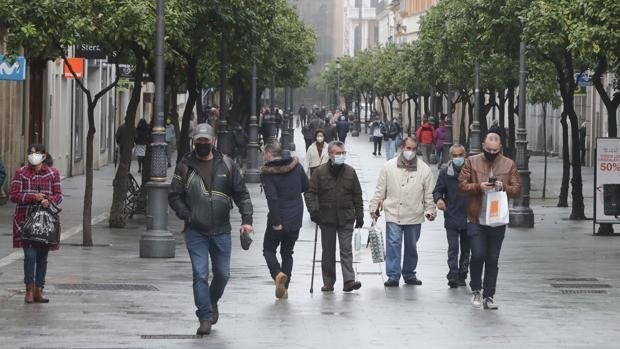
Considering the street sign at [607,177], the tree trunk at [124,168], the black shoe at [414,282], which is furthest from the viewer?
the street sign at [607,177]

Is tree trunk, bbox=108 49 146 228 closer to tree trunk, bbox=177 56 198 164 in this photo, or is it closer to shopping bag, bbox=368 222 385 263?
tree trunk, bbox=177 56 198 164

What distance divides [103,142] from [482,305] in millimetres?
36940

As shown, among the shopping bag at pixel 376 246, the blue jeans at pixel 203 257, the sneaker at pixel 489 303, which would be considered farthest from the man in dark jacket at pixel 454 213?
the blue jeans at pixel 203 257

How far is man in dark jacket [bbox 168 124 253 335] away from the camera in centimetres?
1387

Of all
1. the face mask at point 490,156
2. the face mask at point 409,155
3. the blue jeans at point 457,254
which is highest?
the face mask at point 490,156

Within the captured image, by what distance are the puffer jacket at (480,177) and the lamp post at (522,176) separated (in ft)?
43.8

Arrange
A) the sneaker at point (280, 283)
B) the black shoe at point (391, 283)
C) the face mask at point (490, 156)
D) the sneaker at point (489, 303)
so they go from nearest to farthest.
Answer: the face mask at point (490, 156), the sneaker at point (489, 303), the sneaker at point (280, 283), the black shoe at point (391, 283)

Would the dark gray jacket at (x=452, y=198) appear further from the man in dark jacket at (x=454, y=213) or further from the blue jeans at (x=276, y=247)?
the blue jeans at (x=276, y=247)

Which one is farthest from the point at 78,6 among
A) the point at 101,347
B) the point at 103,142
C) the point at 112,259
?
the point at 103,142

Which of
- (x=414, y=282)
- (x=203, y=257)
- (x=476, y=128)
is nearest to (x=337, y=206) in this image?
(x=414, y=282)

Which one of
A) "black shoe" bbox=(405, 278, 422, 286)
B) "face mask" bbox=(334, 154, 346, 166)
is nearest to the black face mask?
"face mask" bbox=(334, 154, 346, 166)

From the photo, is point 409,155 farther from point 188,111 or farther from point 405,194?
point 188,111

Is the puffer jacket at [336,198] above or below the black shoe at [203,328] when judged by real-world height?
above

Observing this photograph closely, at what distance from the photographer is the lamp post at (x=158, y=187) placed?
22.2 meters
